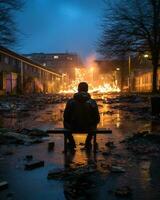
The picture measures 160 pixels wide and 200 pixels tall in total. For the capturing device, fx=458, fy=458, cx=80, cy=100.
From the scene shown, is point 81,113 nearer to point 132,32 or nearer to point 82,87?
point 82,87

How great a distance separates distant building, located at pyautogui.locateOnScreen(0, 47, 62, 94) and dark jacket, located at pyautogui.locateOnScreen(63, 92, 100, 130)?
1707 inches

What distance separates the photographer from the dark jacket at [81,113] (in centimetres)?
856

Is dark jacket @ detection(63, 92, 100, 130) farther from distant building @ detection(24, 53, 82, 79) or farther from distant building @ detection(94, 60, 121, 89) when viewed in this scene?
distant building @ detection(24, 53, 82, 79)

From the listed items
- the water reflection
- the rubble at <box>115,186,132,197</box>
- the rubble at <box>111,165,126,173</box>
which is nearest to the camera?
the rubble at <box>115,186,132,197</box>

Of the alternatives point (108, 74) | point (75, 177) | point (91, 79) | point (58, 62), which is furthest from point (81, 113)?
point (58, 62)

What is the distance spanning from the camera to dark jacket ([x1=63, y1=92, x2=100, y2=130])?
8562mm

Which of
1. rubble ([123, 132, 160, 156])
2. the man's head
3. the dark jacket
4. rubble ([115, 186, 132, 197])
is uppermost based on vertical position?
the man's head

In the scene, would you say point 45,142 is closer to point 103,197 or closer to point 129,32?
point 103,197

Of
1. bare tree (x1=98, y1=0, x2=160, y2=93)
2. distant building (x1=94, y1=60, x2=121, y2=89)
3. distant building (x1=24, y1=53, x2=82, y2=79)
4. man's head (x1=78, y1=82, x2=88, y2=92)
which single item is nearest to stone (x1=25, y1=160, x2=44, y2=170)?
man's head (x1=78, y1=82, x2=88, y2=92)

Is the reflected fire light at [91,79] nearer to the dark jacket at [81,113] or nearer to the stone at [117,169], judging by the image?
the dark jacket at [81,113]

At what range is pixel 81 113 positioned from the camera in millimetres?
8594

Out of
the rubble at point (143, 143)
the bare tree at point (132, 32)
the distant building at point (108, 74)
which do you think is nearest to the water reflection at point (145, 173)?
the rubble at point (143, 143)

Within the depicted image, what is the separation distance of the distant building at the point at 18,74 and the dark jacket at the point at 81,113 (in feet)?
142

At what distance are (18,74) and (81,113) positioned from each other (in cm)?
5702
